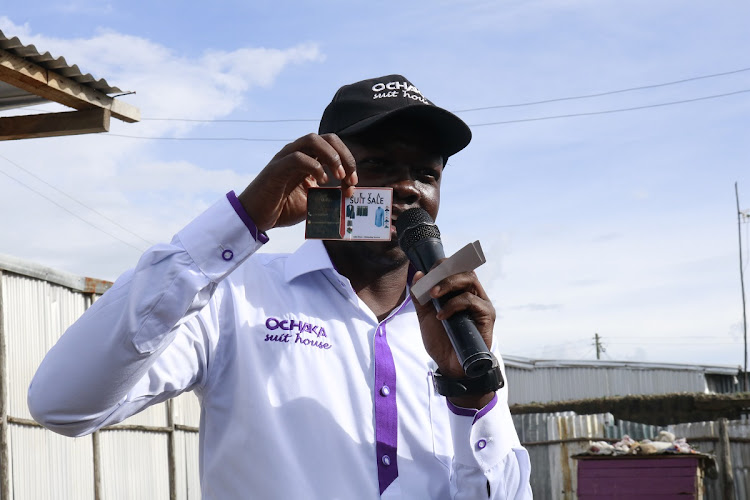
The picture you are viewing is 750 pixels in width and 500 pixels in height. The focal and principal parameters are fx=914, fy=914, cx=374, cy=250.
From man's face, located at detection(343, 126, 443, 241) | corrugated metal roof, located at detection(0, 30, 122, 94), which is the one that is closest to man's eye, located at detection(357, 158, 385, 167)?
man's face, located at detection(343, 126, 443, 241)

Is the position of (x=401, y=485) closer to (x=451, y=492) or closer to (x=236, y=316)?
(x=451, y=492)

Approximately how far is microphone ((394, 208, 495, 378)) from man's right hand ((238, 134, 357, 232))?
12.7 inches

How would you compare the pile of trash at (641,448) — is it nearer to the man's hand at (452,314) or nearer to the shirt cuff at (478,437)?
the shirt cuff at (478,437)

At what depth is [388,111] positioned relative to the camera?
2783 mm

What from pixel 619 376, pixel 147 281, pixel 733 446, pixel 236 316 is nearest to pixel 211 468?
pixel 236 316

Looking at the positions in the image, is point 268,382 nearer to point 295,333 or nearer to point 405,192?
point 295,333

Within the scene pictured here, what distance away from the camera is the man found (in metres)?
2.08

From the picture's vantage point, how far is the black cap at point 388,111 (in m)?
2.78

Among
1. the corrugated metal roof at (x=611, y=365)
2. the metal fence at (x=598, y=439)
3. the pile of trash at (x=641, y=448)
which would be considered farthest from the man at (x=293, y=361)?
the corrugated metal roof at (x=611, y=365)

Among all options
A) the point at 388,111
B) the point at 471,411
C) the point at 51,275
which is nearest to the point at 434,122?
the point at 388,111

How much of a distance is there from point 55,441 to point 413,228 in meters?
6.55

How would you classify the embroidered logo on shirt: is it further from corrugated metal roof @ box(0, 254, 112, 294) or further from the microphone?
corrugated metal roof @ box(0, 254, 112, 294)

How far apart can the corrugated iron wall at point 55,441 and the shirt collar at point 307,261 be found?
219 inches

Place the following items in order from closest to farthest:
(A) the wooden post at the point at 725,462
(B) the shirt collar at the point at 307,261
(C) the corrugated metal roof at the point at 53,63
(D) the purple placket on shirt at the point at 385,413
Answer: (D) the purple placket on shirt at the point at 385,413 < (B) the shirt collar at the point at 307,261 < (C) the corrugated metal roof at the point at 53,63 < (A) the wooden post at the point at 725,462
